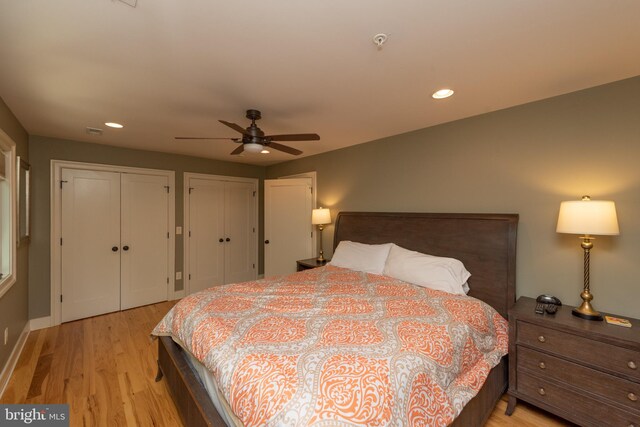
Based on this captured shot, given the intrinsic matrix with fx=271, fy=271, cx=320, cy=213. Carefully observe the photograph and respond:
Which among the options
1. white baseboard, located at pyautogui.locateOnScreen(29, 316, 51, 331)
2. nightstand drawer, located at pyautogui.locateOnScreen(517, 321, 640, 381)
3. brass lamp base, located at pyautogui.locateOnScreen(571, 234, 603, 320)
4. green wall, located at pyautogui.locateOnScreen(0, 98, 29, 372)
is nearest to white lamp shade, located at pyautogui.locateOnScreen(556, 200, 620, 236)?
brass lamp base, located at pyautogui.locateOnScreen(571, 234, 603, 320)

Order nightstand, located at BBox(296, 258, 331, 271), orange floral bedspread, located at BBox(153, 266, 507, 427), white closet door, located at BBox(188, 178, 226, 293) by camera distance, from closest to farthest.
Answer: orange floral bedspread, located at BBox(153, 266, 507, 427)
nightstand, located at BBox(296, 258, 331, 271)
white closet door, located at BBox(188, 178, 226, 293)

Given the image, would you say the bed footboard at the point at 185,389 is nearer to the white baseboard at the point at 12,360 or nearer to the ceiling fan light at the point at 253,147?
the white baseboard at the point at 12,360

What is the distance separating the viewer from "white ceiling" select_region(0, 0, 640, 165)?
4.07 feet

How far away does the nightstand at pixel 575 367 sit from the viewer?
1.55 metres

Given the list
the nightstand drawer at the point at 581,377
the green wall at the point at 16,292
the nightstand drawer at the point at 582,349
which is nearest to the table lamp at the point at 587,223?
the nightstand drawer at the point at 582,349

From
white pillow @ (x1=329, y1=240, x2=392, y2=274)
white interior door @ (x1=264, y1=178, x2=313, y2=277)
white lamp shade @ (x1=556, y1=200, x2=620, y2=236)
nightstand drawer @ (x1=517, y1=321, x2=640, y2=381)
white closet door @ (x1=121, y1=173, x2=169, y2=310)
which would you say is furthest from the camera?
white interior door @ (x1=264, y1=178, x2=313, y2=277)

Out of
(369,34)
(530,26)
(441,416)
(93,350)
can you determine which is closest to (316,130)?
(369,34)

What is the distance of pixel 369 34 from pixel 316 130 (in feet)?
5.45

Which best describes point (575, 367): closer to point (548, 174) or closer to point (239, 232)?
point (548, 174)

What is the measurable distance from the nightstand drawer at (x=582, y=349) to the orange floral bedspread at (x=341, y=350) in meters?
0.21

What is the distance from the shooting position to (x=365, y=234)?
3402 millimetres

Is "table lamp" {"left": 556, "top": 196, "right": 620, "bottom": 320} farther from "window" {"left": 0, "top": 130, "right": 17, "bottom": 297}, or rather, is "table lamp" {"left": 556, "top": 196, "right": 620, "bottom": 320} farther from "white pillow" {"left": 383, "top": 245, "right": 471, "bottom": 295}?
"window" {"left": 0, "top": 130, "right": 17, "bottom": 297}

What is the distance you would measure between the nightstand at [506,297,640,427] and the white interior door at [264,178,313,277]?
2829 mm

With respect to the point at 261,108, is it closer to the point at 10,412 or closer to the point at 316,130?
the point at 316,130
